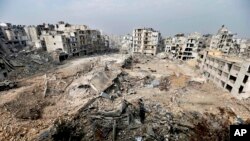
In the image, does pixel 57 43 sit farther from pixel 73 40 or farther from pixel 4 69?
pixel 4 69

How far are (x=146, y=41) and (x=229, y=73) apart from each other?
38.9 meters

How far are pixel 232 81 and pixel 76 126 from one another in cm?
2705

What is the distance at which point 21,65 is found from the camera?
34531 millimetres

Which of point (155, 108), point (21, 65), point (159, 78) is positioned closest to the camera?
point (155, 108)

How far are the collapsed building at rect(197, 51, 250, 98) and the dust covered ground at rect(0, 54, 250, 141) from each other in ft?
5.25

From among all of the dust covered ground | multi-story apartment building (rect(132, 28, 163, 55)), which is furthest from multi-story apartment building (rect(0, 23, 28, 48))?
multi-story apartment building (rect(132, 28, 163, 55))

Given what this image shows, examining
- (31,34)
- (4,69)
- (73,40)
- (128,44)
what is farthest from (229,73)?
(31,34)

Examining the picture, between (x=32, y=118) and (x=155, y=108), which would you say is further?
(x=155, y=108)

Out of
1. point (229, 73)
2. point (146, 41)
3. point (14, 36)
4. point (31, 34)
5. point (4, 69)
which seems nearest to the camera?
point (229, 73)

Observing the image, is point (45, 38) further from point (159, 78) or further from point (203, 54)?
point (203, 54)

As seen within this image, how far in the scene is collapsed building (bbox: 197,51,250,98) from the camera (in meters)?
23.9

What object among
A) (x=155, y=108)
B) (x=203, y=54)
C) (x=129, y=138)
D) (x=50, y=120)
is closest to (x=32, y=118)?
(x=50, y=120)

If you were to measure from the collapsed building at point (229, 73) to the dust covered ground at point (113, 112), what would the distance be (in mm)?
1599

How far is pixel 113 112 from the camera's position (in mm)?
15391
